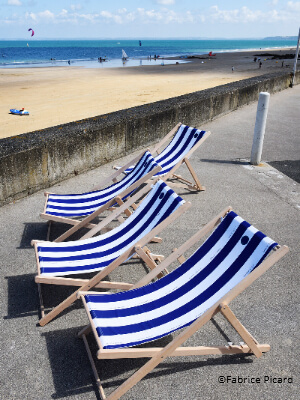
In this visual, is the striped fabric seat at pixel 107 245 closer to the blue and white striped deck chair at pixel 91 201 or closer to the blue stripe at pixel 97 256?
the blue stripe at pixel 97 256

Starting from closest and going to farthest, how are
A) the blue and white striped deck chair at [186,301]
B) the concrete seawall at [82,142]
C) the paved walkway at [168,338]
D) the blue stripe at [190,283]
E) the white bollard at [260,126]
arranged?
the blue and white striped deck chair at [186,301] → the paved walkway at [168,338] → the blue stripe at [190,283] → the concrete seawall at [82,142] → the white bollard at [260,126]

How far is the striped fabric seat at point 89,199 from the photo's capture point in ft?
13.9

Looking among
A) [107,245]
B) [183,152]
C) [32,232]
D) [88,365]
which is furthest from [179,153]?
[88,365]

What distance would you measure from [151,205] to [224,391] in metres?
1.64

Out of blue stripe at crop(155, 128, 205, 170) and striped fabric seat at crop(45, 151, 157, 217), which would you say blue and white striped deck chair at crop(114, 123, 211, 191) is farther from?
striped fabric seat at crop(45, 151, 157, 217)

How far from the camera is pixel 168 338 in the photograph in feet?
9.81

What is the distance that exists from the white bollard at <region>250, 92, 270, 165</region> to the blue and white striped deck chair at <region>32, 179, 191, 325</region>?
Answer: 3703 mm

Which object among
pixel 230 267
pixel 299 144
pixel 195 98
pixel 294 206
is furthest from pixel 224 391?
pixel 195 98

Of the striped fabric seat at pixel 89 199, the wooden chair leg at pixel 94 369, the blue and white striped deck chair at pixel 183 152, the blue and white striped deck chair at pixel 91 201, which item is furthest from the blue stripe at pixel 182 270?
the blue and white striped deck chair at pixel 183 152

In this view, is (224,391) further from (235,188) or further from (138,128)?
(138,128)

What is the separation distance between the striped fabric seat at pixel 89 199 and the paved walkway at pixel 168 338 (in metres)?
0.38

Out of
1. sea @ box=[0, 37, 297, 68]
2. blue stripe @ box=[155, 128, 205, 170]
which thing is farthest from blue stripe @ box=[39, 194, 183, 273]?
sea @ box=[0, 37, 297, 68]

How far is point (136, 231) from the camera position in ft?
11.5

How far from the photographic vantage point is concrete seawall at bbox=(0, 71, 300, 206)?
519 centimetres
